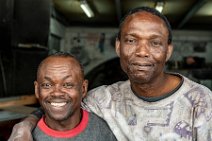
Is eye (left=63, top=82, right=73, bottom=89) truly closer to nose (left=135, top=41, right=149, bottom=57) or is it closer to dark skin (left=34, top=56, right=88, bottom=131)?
dark skin (left=34, top=56, right=88, bottom=131)

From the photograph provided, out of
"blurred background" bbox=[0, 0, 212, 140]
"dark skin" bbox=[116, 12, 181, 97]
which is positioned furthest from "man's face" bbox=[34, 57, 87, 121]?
"blurred background" bbox=[0, 0, 212, 140]

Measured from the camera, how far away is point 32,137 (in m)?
2.19

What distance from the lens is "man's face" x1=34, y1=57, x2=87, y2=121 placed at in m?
2.22

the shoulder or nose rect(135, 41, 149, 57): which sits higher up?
nose rect(135, 41, 149, 57)

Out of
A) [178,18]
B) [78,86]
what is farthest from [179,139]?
[178,18]

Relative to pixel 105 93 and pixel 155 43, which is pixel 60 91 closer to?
pixel 105 93

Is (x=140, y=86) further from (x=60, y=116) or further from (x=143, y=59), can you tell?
(x=60, y=116)

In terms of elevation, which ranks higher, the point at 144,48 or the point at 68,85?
the point at 144,48

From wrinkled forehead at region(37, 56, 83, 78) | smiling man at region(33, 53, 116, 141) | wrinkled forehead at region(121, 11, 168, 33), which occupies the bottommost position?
smiling man at region(33, 53, 116, 141)

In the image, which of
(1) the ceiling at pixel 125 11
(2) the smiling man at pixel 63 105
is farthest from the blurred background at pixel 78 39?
(2) the smiling man at pixel 63 105

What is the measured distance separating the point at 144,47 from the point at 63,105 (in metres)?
0.61

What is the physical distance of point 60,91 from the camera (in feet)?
7.28

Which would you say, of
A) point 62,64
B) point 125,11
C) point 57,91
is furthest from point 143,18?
point 125,11

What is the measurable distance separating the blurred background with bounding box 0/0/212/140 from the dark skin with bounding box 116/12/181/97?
3.94 ft
